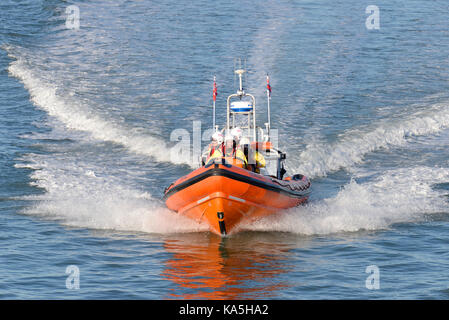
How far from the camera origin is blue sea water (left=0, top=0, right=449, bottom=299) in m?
9.05

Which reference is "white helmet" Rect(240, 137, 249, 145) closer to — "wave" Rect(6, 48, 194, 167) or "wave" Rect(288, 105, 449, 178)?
"wave" Rect(288, 105, 449, 178)

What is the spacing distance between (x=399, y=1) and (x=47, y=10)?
1516 centimetres

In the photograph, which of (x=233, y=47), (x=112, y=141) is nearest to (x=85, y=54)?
(x=233, y=47)

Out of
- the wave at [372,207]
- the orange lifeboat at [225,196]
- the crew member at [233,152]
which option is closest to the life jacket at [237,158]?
the crew member at [233,152]

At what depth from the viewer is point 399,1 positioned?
1193 inches

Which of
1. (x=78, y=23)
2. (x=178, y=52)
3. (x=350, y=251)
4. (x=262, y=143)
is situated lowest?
(x=350, y=251)

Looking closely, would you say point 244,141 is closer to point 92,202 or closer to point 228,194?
point 228,194

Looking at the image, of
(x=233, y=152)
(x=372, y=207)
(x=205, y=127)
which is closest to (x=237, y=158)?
(x=233, y=152)

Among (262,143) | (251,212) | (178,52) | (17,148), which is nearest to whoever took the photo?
(251,212)

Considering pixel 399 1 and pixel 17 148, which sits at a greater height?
pixel 399 1

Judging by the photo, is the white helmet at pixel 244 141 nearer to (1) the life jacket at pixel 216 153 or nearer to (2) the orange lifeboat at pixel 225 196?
(1) the life jacket at pixel 216 153

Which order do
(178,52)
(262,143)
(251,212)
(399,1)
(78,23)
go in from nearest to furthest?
(251,212)
(262,143)
(178,52)
(78,23)
(399,1)

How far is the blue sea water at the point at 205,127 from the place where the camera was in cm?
905

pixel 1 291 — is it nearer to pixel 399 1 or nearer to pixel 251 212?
pixel 251 212
